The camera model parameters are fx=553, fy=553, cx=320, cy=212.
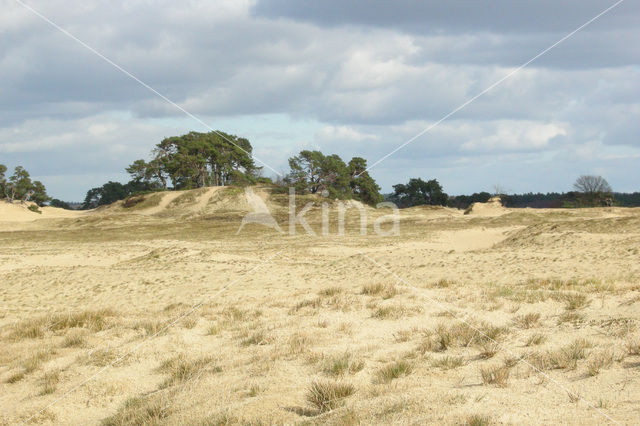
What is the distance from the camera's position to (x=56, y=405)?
612cm

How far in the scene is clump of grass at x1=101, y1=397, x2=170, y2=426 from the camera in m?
5.27

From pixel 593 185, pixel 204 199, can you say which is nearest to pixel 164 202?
pixel 204 199

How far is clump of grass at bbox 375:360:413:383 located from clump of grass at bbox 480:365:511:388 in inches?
30.7

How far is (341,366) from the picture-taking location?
6148 mm

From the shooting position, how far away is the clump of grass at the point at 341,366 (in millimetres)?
6098

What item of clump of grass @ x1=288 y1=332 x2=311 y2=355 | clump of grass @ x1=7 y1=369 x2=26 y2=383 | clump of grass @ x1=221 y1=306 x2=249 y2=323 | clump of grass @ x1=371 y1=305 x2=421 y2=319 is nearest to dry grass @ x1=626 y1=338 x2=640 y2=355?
clump of grass @ x1=371 y1=305 x2=421 y2=319

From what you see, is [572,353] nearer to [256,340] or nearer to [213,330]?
[256,340]

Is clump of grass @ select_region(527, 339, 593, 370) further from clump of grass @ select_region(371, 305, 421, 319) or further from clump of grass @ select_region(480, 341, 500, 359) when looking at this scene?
clump of grass @ select_region(371, 305, 421, 319)

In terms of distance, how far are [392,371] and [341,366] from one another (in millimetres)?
594

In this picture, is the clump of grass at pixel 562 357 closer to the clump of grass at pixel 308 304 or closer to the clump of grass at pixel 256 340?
the clump of grass at pixel 256 340

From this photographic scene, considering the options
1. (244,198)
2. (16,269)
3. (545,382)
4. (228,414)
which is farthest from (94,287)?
(244,198)

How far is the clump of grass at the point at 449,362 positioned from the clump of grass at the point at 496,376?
1.50 feet

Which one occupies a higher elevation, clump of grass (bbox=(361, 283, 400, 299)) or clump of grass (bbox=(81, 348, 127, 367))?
clump of grass (bbox=(361, 283, 400, 299))

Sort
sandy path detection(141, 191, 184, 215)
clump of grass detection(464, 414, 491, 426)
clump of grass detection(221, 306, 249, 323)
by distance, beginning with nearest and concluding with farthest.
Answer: clump of grass detection(464, 414, 491, 426) → clump of grass detection(221, 306, 249, 323) → sandy path detection(141, 191, 184, 215)
